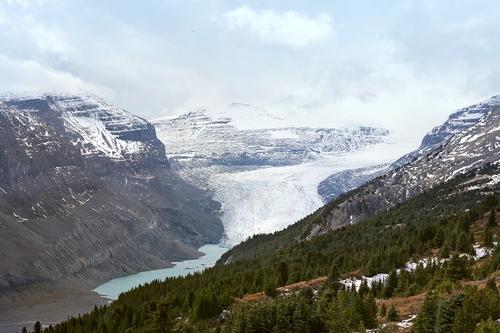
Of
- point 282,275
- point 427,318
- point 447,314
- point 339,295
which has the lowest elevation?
point 427,318

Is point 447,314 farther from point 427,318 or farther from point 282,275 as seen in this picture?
point 282,275

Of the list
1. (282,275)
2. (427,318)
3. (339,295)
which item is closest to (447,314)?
(427,318)

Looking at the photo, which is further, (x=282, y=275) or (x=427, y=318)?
(x=282, y=275)

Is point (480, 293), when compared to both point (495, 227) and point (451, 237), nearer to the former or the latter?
point (451, 237)

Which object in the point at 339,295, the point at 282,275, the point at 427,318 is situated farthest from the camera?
the point at 282,275

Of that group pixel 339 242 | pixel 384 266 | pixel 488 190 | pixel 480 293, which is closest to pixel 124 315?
pixel 384 266

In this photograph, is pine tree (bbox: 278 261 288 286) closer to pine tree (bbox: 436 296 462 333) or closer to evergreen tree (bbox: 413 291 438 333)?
evergreen tree (bbox: 413 291 438 333)

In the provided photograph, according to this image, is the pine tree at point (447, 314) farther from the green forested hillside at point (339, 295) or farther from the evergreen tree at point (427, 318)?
the evergreen tree at point (427, 318)

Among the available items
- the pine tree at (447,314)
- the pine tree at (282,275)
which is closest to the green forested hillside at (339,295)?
the pine tree at (447,314)

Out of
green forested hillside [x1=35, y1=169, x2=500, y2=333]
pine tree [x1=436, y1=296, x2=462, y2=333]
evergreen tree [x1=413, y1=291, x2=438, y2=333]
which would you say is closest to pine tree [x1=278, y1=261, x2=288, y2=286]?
green forested hillside [x1=35, y1=169, x2=500, y2=333]
